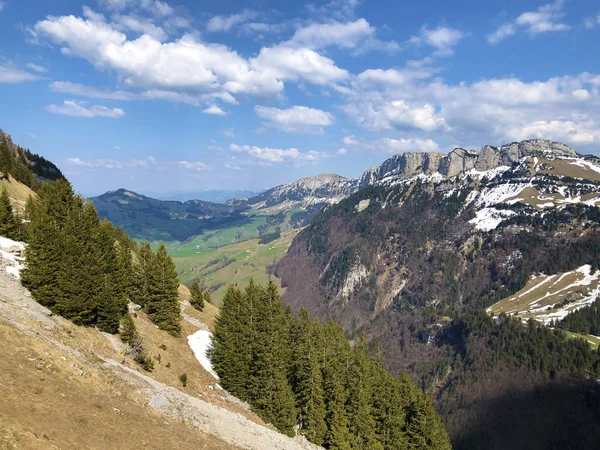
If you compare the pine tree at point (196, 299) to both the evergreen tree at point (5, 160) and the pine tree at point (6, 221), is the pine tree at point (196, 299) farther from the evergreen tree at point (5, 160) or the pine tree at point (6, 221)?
the evergreen tree at point (5, 160)

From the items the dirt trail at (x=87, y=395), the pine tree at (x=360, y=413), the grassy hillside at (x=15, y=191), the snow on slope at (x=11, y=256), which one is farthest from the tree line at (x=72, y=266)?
Result: the grassy hillside at (x=15, y=191)

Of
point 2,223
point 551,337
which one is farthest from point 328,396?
point 551,337

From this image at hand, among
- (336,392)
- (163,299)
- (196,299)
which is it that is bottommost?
(336,392)

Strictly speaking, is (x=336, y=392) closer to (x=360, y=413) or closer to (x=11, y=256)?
(x=360, y=413)

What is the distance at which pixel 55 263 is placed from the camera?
132 feet

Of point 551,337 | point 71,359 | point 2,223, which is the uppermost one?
point 2,223

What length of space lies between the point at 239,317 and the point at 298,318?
1881cm

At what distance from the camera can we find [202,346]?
5997 cm

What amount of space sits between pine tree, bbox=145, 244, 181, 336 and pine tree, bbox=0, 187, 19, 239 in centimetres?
2264

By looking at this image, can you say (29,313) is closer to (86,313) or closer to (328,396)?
(86,313)

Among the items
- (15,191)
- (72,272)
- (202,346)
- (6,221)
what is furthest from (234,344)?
(15,191)

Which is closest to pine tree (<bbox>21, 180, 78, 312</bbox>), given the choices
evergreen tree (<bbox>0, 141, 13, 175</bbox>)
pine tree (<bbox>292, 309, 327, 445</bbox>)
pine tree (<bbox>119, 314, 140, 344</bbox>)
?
pine tree (<bbox>119, 314, 140, 344</bbox>)

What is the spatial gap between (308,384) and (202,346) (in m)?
18.3

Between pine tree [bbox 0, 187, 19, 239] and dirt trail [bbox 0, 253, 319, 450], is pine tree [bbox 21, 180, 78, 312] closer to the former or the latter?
dirt trail [bbox 0, 253, 319, 450]
